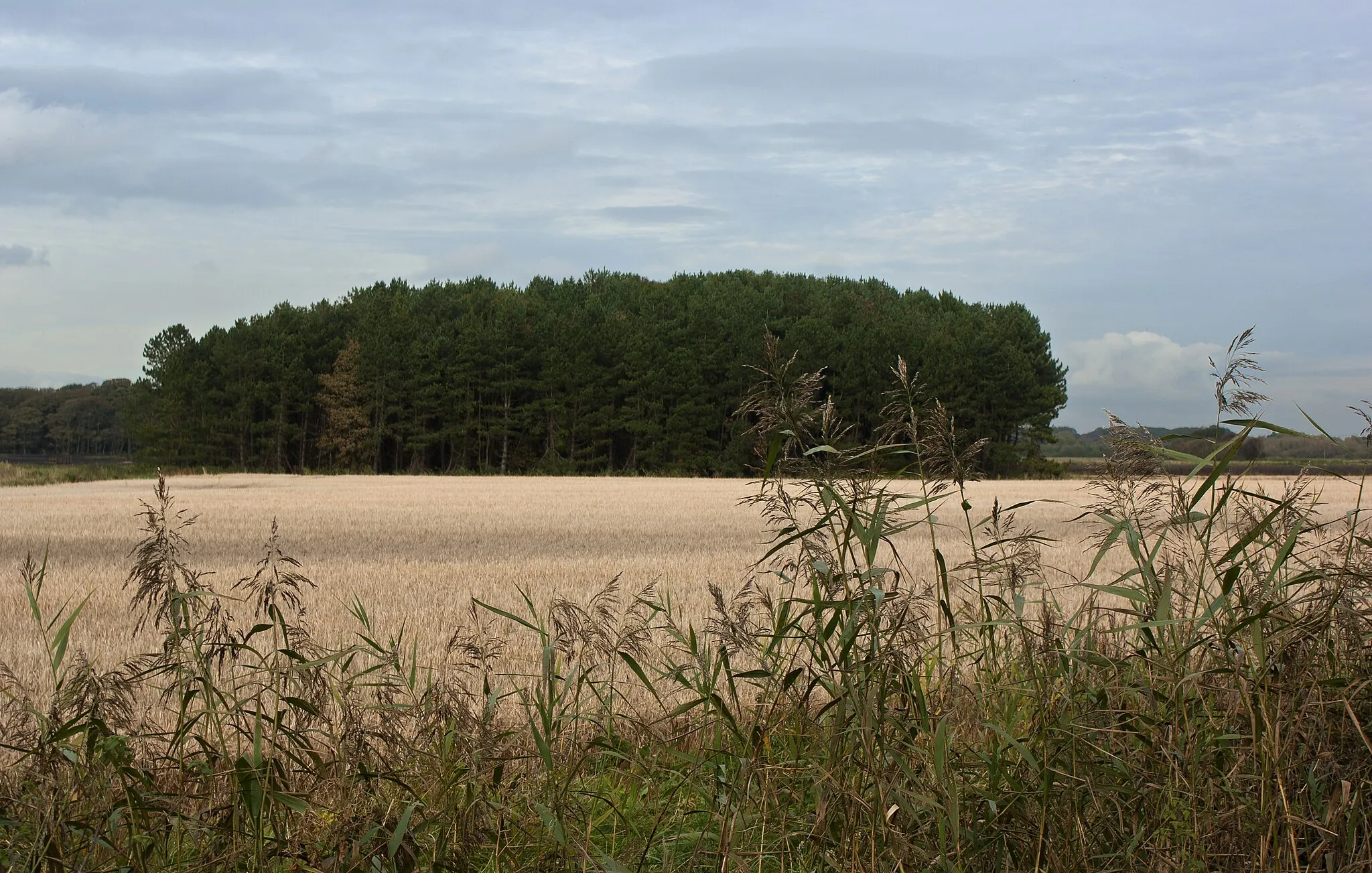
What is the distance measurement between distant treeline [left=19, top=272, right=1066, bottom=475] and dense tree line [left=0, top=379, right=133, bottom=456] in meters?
45.7

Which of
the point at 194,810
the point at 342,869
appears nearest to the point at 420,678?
the point at 194,810

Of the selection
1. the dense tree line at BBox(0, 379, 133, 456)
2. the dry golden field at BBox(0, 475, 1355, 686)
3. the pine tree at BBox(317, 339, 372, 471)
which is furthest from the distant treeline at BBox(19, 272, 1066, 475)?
the dense tree line at BBox(0, 379, 133, 456)

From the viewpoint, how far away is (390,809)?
310 centimetres

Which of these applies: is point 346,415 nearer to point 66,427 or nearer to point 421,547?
point 421,547

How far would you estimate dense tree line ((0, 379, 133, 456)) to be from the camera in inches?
4643

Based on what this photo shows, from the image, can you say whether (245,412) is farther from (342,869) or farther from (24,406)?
(342,869)

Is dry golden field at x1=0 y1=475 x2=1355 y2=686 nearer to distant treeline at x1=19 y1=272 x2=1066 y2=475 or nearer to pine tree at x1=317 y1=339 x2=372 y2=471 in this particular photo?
distant treeline at x1=19 y1=272 x2=1066 y2=475

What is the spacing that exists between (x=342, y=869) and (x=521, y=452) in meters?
71.2

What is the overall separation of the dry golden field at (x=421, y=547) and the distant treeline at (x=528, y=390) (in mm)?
35321

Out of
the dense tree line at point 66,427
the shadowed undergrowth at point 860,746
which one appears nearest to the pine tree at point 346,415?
the dense tree line at point 66,427

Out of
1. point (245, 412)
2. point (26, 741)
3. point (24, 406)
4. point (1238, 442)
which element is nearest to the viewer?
point (1238, 442)

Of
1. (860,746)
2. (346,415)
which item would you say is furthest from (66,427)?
(860,746)

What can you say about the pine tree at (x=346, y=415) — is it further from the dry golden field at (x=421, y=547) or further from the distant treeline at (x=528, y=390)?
the dry golden field at (x=421, y=547)

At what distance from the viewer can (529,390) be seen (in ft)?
245
